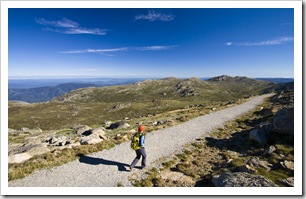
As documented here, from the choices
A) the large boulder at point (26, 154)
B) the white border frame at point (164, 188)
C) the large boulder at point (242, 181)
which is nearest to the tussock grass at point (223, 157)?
the large boulder at point (242, 181)

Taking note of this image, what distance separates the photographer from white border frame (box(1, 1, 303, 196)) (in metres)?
12.5

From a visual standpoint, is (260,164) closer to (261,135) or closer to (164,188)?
(261,135)

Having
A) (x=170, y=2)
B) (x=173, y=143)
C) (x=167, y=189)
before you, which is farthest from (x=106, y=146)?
(x=170, y=2)

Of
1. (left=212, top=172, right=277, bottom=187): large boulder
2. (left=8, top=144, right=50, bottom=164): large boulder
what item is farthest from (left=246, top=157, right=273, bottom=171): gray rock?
(left=8, top=144, right=50, bottom=164): large boulder

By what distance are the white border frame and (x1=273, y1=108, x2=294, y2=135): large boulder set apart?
6385 millimetres

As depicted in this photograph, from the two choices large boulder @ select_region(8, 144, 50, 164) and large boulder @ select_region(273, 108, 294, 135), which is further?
large boulder @ select_region(273, 108, 294, 135)

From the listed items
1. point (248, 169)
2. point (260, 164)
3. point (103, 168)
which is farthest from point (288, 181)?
point (103, 168)

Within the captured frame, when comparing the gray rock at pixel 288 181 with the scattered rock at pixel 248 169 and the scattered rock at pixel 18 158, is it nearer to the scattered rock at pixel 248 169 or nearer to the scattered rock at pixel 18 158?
the scattered rock at pixel 248 169

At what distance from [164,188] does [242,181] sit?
4556 millimetres

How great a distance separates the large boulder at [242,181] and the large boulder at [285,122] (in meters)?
10.5

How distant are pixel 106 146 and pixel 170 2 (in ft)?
46.6

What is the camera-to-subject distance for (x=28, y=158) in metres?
17.9

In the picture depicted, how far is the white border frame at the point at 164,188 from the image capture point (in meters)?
12.5

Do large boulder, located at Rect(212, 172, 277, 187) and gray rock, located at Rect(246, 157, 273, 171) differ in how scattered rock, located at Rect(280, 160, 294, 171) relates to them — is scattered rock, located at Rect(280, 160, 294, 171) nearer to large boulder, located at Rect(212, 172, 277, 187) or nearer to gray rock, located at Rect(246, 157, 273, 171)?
gray rock, located at Rect(246, 157, 273, 171)
